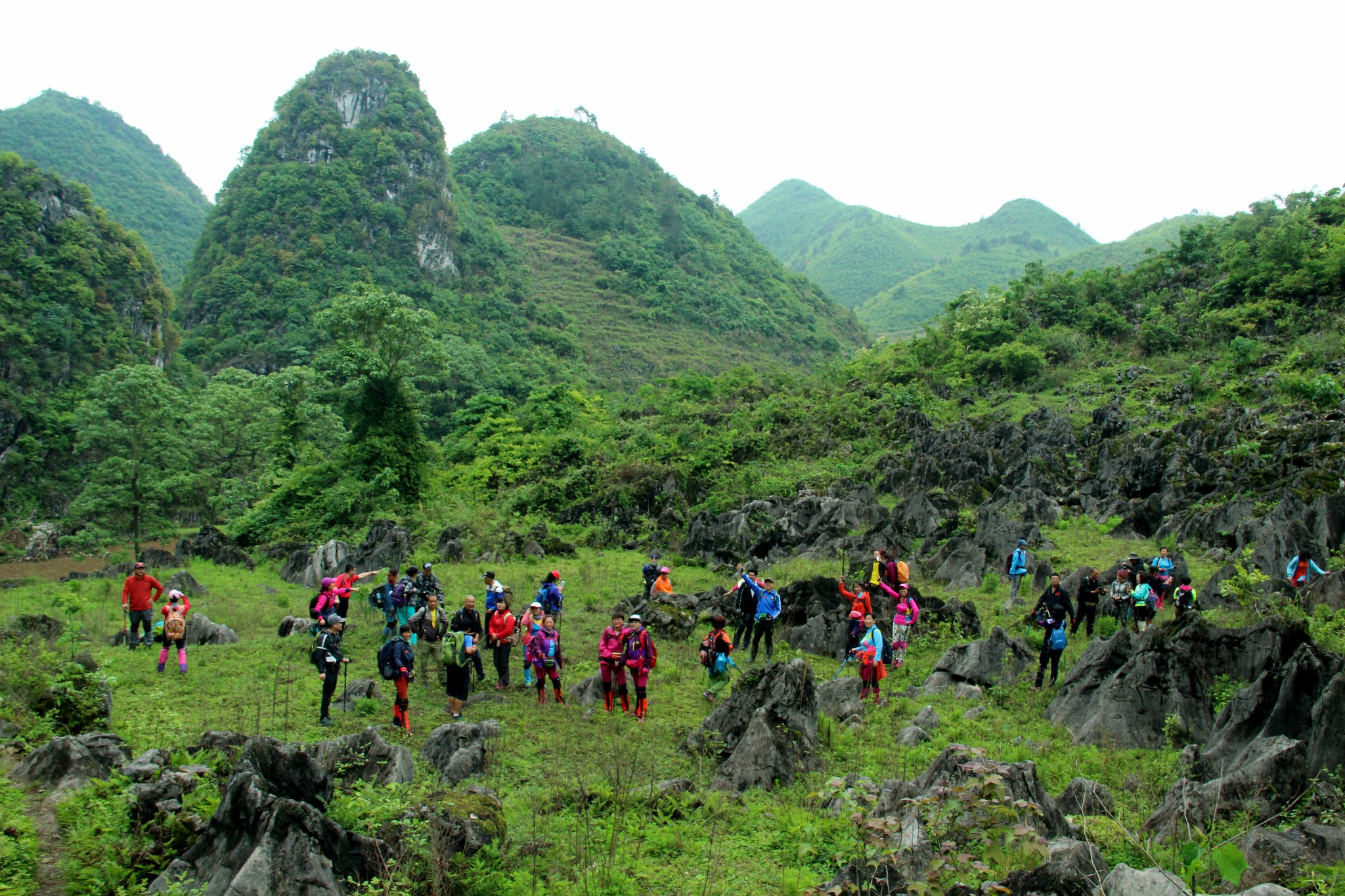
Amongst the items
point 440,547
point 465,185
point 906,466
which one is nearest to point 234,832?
point 440,547

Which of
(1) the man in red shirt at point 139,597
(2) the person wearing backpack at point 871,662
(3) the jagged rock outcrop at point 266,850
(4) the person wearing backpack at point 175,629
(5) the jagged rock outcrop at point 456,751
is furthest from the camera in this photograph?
(1) the man in red shirt at point 139,597

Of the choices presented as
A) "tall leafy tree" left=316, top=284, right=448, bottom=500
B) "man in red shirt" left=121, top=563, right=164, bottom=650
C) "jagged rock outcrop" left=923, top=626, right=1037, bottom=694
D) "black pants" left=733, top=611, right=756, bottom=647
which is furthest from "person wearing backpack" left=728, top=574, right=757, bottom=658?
"tall leafy tree" left=316, top=284, right=448, bottom=500

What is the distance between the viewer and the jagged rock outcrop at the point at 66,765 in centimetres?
665

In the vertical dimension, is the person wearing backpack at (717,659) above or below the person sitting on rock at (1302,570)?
below

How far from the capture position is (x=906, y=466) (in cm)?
2544

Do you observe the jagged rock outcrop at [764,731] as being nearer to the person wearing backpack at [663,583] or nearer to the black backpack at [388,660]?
the black backpack at [388,660]

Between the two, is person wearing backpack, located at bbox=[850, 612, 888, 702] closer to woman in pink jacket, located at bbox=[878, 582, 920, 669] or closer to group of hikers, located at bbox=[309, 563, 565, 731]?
woman in pink jacket, located at bbox=[878, 582, 920, 669]

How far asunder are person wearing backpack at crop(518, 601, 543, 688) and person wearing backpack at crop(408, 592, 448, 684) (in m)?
1.11

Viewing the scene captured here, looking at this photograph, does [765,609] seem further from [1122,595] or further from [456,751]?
[1122,595]

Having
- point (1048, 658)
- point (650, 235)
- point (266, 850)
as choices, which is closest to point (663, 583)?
point (1048, 658)

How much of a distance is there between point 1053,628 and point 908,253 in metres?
139

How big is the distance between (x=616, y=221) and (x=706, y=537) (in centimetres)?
8330

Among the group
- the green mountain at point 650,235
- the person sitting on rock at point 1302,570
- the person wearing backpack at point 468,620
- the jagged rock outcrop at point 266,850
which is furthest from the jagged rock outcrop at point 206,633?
the green mountain at point 650,235

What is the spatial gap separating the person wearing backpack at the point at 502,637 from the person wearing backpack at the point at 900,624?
5.93 m
